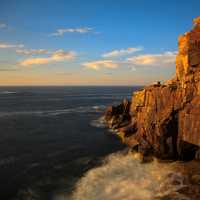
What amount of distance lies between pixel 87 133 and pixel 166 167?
26.7 metres

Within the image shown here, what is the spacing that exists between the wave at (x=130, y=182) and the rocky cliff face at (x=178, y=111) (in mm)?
3266

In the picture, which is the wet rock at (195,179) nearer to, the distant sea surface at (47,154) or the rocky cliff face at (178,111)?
the rocky cliff face at (178,111)

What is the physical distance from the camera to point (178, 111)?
37.6 m

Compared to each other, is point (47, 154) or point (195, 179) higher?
point (195, 179)

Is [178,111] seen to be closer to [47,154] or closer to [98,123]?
[47,154]

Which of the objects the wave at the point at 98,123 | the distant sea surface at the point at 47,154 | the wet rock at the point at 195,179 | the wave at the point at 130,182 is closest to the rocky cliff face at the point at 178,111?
the wave at the point at 130,182

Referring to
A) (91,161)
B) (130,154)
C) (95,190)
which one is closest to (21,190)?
(95,190)

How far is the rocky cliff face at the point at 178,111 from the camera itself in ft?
117

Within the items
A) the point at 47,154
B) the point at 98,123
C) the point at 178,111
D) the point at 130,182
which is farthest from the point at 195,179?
the point at 98,123

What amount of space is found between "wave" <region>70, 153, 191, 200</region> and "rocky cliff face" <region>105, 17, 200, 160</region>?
3266 mm

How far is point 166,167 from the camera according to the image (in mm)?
34531

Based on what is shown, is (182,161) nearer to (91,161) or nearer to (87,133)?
(91,161)

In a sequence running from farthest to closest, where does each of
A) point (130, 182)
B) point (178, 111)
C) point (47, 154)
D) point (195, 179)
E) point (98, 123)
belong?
1. point (98, 123)
2. point (47, 154)
3. point (178, 111)
4. point (130, 182)
5. point (195, 179)

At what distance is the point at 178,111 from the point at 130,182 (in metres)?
13.0
